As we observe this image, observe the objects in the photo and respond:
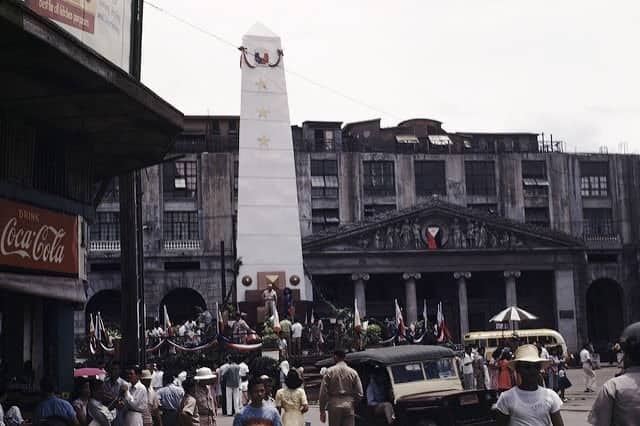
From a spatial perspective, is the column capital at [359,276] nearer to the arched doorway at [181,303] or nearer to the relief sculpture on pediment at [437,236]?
the relief sculpture on pediment at [437,236]

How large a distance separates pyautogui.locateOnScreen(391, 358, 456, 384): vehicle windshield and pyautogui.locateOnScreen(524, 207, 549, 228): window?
158 ft

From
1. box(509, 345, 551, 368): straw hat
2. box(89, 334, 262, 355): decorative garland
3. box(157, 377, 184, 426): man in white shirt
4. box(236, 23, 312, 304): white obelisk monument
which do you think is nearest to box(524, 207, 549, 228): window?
box(236, 23, 312, 304): white obelisk monument

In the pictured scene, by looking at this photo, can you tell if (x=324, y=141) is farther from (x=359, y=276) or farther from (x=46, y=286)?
(x=46, y=286)

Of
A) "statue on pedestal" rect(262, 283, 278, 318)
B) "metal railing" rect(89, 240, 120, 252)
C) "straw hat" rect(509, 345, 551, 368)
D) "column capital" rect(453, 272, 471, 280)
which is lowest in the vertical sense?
"straw hat" rect(509, 345, 551, 368)

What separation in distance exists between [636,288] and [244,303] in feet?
111

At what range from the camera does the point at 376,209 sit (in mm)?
61312

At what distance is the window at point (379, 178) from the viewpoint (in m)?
61.2

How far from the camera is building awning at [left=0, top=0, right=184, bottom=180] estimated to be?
8.84 meters

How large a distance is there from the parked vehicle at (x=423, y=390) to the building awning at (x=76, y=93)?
528cm

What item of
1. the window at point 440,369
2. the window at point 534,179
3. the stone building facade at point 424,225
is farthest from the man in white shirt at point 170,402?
the window at point 534,179

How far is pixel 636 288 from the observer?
62.1m

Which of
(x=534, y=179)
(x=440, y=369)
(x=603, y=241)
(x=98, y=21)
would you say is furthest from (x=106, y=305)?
(x=98, y=21)

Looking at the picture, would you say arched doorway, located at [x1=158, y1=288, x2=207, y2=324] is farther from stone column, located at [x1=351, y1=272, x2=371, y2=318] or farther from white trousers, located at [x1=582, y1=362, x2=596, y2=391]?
white trousers, located at [x1=582, y1=362, x2=596, y2=391]

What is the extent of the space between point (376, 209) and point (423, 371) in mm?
45599
